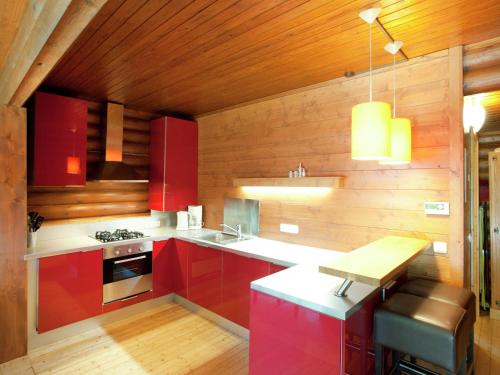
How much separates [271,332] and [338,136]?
1.84m

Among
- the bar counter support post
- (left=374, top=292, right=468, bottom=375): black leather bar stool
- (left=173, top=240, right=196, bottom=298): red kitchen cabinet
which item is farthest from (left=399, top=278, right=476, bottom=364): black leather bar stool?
(left=173, top=240, right=196, bottom=298): red kitchen cabinet

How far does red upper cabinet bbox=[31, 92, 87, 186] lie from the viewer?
9.85ft

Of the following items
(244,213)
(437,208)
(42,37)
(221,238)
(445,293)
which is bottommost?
(445,293)

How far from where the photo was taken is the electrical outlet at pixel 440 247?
2.24 m

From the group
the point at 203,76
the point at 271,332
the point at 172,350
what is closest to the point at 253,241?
the point at 172,350

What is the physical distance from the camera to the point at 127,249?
330cm

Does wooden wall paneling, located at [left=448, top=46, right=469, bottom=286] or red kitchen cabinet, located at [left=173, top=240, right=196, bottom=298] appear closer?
wooden wall paneling, located at [left=448, top=46, right=469, bottom=286]

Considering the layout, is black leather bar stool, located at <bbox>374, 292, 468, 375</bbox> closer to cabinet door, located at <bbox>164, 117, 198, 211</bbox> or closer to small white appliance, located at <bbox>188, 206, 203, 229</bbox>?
small white appliance, located at <bbox>188, 206, 203, 229</bbox>

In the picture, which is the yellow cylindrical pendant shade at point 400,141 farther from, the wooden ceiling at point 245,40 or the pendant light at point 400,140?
the wooden ceiling at point 245,40

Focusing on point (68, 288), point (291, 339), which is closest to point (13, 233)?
point (68, 288)

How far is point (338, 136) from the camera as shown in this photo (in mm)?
2836

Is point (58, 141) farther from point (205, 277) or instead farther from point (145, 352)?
point (145, 352)

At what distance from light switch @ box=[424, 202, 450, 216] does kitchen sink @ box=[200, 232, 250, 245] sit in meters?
1.88

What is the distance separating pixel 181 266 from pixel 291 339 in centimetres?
218
